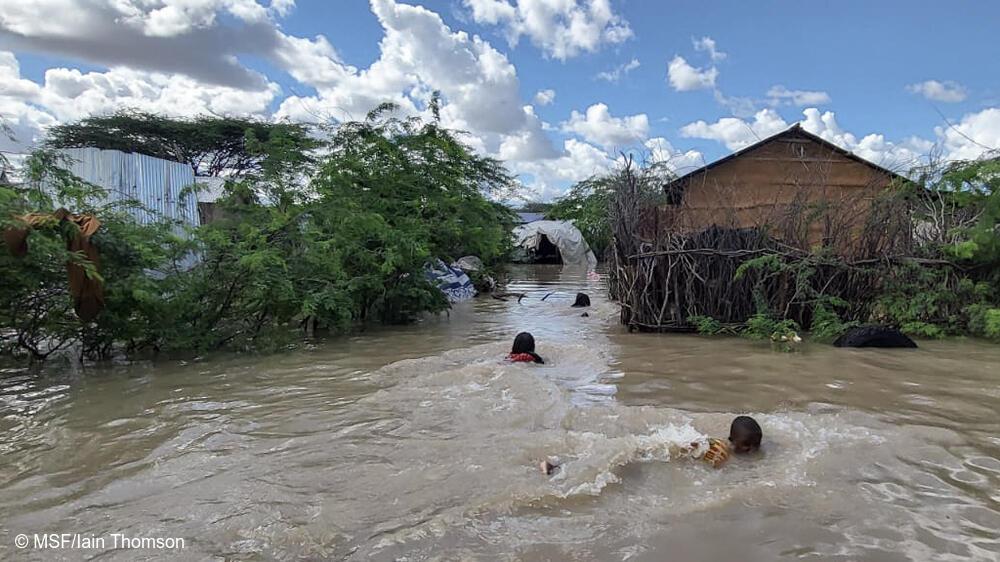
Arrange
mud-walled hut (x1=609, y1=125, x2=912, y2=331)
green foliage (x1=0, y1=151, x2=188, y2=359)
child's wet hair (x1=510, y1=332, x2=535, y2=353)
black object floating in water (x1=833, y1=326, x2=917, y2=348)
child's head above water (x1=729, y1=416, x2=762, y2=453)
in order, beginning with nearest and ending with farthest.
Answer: child's head above water (x1=729, y1=416, x2=762, y2=453) < green foliage (x1=0, y1=151, x2=188, y2=359) < child's wet hair (x1=510, y1=332, x2=535, y2=353) < black object floating in water (x1=833, y1=326, x2=917, y2=348) < mud-walled hut (x1=609, y1=125, x2=912, y2=331)

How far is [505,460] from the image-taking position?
3.82 m

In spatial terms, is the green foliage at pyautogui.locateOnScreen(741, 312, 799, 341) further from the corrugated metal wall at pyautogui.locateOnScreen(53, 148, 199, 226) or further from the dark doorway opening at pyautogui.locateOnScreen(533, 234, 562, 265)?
the dark doorway opening at pyautogui.locateOnScreen(533, 234, 562, 265)

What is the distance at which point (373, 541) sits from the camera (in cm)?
285

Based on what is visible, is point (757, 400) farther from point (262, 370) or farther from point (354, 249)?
point (354, 249)

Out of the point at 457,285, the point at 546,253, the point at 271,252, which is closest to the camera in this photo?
the point at 271,252

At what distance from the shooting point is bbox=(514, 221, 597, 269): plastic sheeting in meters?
29.1

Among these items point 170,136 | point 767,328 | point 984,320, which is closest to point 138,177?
point 767,328

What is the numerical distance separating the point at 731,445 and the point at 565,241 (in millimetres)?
25579

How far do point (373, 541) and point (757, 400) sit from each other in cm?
357

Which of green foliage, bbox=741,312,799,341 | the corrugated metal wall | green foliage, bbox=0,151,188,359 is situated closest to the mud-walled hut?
green foliage, bbox=741,312,799,341

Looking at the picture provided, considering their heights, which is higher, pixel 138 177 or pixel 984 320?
pixel 138 177

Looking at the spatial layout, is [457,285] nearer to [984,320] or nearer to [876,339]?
[876,339]

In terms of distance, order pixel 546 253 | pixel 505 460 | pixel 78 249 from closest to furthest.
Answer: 1. pixel 505 460
2. pixel 78 249
3. pixel 546 253

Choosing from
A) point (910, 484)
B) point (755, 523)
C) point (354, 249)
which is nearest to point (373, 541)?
point (755, 523)
